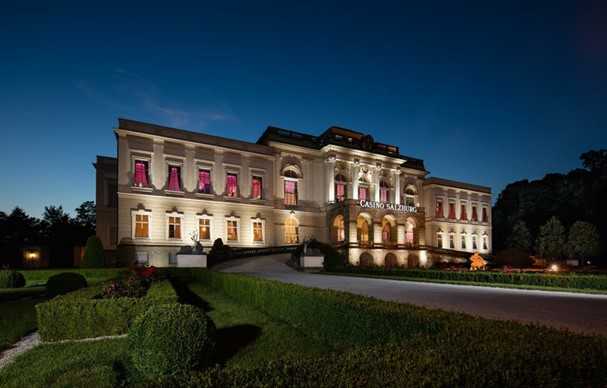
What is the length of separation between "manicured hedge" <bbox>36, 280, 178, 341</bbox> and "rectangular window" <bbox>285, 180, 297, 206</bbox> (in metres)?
31.5

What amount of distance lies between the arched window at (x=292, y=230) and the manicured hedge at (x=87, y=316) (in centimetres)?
3095

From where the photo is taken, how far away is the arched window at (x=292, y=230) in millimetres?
39653

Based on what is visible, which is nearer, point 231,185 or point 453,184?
point 231,185

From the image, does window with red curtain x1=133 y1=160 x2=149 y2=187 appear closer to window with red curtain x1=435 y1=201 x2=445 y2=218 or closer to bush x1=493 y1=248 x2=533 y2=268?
bush x1=493 y1=248 x2=533 y2=268

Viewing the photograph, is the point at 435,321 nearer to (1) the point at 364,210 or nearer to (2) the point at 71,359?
(2) the point at 71,359

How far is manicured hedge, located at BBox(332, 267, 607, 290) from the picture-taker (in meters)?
14.7

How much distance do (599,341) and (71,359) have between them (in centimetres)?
855

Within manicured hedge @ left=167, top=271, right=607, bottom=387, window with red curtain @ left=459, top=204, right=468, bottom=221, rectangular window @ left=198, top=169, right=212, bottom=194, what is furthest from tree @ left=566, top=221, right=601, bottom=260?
manicured hedge @ left=167, top=271, right=607, bottom=387

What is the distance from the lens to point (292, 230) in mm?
39969

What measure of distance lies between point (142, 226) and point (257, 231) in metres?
11.4

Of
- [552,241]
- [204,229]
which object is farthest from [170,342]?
[552,241]

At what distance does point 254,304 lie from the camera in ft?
36.4

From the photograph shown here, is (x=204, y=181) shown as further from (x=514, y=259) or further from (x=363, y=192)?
(x=514, y=259)

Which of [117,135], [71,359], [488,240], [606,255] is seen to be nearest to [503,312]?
[71,359]
